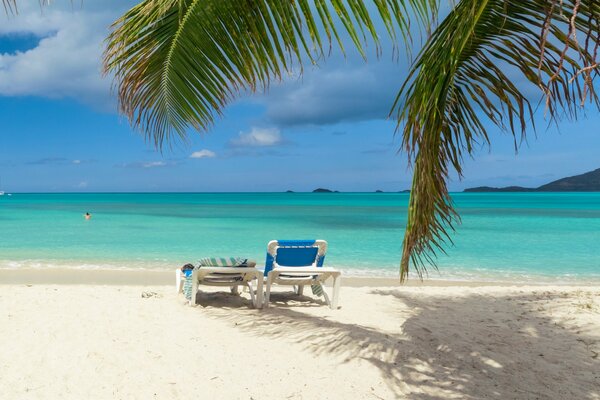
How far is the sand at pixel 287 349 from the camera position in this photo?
133 inches

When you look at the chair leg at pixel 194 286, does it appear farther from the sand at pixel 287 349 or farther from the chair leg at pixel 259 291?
the chair leg at pixel 259 291

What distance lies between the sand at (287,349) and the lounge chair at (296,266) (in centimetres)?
31

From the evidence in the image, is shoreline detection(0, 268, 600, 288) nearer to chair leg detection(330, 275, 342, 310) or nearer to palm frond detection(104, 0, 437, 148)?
chair leg detection(330, 275, 342, 310)

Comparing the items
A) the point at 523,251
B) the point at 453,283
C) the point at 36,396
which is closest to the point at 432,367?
the point at 36,396

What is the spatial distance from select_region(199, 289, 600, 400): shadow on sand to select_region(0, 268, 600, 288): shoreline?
9.03 feet

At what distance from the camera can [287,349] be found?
4.05m

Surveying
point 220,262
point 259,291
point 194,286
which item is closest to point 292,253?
point 259,291

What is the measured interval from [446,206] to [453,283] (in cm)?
604

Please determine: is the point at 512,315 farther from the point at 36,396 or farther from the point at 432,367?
the point at 36,396

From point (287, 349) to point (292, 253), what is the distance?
1.82 meters

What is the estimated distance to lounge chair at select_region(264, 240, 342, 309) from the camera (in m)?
5.70

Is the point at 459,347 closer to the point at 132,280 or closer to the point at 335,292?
the point at 335,292

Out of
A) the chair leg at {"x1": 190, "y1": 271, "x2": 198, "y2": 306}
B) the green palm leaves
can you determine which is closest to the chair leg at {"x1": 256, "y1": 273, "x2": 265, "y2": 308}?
the chair leg at {"x1": 190, "y1": 271, "x2": 198, "y2": 306}

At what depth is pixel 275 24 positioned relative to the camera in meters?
2.25
